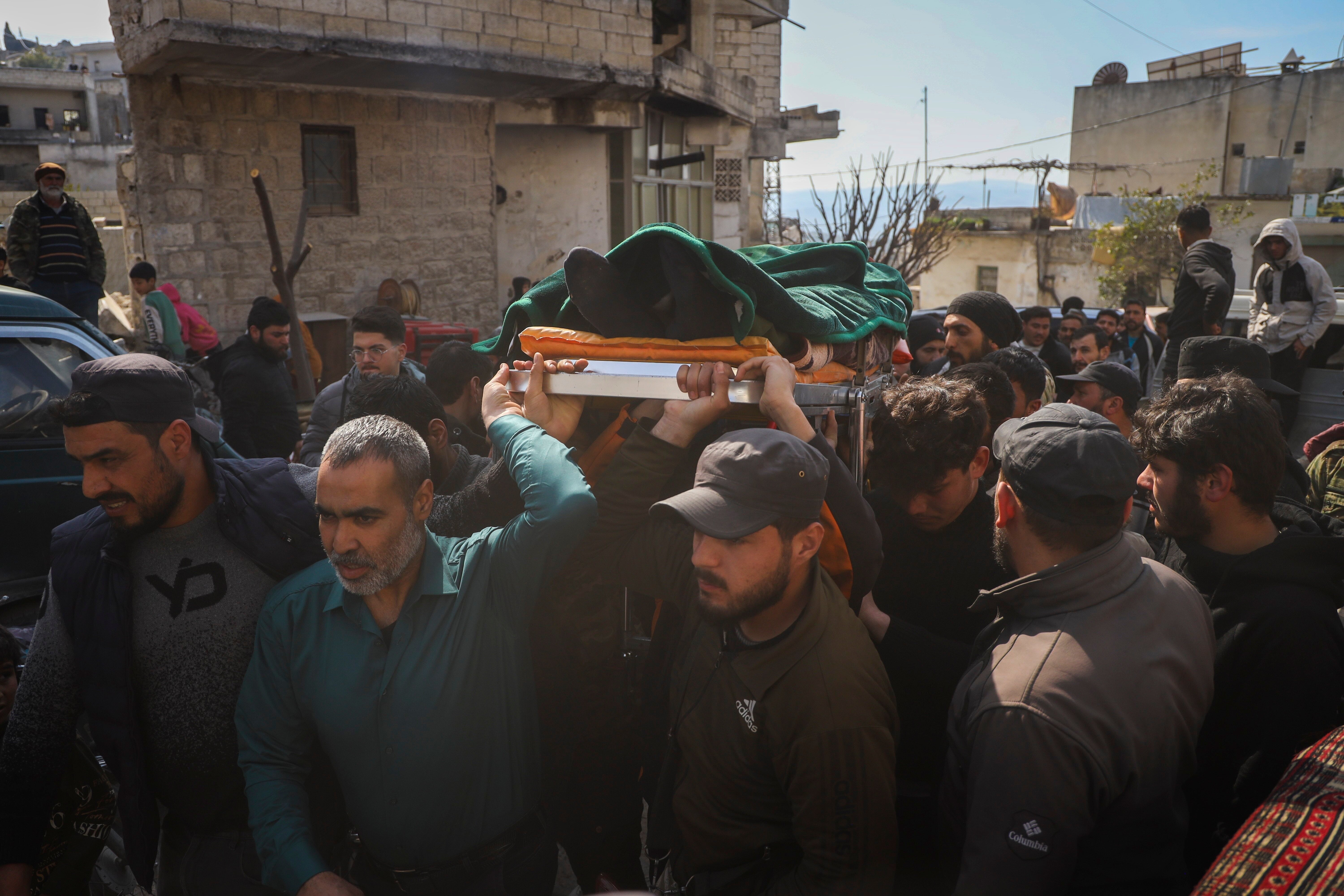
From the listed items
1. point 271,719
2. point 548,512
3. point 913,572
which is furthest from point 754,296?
point 271,719

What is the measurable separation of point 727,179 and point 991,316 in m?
11.1

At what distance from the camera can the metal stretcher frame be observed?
82.4 inches

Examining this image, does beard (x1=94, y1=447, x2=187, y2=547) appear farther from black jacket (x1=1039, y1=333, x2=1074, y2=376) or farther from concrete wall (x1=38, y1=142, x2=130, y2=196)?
concrete wall (x1=38, y1=142, x2=130, y2=196)

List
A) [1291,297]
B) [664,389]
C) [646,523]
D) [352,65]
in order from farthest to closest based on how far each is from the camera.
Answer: [352,65] < [1291,297] < [646,523] < [664,389]

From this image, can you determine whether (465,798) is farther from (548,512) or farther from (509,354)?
(509,354)

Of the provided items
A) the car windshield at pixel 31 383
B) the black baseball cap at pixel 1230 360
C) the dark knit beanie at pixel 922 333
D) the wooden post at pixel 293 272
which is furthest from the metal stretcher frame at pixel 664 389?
the wooden post at pixel 293 272

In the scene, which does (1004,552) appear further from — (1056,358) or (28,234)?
(28,234)

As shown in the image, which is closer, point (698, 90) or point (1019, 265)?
point (698, 90)

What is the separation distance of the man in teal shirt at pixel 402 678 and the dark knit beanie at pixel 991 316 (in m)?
3.23

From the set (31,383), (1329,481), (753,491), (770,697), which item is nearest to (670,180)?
(31,383)

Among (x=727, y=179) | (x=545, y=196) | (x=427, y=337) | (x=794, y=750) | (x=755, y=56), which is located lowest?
(x=794, y=750)

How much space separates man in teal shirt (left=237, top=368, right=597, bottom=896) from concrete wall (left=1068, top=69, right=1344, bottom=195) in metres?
33.1

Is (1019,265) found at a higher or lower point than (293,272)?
higher

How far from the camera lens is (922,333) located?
19.8 ft
